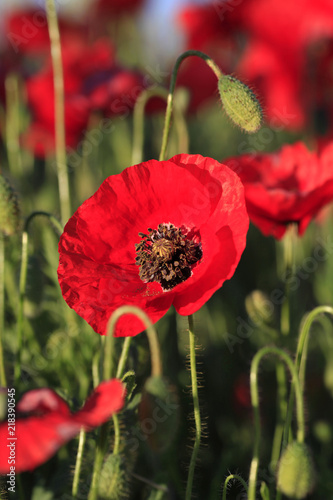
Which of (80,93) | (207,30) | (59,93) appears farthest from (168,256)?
(207,30)

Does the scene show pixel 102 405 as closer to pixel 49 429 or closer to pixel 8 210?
pixel 49 429

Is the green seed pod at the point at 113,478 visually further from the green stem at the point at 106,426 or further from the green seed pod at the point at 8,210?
the green seed pod at the point at 8,210

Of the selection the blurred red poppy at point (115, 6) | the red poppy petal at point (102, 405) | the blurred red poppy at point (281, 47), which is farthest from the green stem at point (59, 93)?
the blurred red poppy at point (115, 6)

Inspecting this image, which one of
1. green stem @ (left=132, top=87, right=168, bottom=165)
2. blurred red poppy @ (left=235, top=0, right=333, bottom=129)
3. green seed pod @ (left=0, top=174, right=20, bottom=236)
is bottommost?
green seed pod @ (left=0, top=174, right=20, bottom=236)

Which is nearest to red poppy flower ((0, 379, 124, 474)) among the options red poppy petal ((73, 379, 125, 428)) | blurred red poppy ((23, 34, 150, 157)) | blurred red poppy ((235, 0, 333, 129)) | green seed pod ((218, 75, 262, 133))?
red poppy petal ((73, 379, 125, 428))

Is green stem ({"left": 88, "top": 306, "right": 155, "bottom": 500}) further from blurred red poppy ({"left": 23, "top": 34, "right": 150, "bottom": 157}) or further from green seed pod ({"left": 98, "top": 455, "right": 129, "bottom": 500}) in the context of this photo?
blurred red poppy ({"left": 23, "top": 34, "right": 150, "bottom": 157})

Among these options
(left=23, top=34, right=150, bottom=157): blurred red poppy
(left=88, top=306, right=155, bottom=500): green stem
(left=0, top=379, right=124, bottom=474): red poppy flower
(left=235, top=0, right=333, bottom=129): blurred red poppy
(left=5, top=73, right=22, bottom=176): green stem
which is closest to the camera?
(left=0, top=379, right=124, bottom=474): red poppy flower
